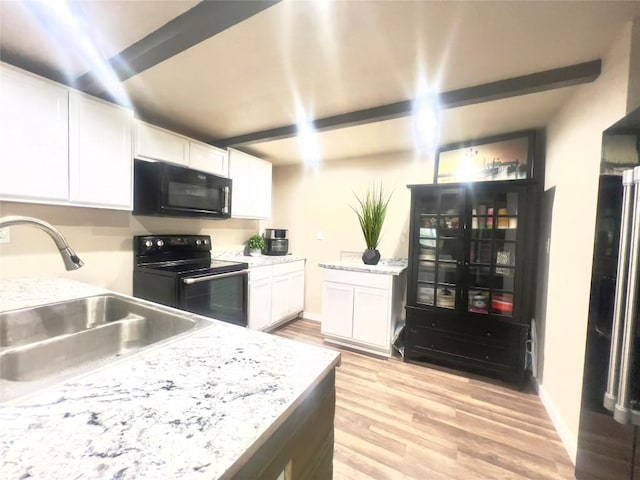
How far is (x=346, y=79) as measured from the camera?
1709 mm

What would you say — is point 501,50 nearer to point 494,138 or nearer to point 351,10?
point 351,10

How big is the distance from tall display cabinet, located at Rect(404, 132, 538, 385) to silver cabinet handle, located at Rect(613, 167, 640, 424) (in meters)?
1.30

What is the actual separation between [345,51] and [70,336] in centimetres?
178

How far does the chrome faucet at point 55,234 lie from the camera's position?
75cm

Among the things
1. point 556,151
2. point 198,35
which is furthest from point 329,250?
point 198,35

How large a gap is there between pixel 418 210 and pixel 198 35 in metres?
2.06

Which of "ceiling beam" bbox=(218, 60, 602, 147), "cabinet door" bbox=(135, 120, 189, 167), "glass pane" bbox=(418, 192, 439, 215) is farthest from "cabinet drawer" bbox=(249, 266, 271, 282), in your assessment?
"glass pane" bbox=(418, 192, 439, 215)

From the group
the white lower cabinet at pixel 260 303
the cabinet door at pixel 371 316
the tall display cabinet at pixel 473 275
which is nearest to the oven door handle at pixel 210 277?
the white lower cabinet at pixel 260 303

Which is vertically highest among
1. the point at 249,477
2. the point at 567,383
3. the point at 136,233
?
the point at 136,233

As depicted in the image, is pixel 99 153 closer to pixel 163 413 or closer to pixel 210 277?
pixel 210 277

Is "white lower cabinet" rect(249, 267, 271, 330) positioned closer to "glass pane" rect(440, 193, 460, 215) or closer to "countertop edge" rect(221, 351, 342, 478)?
"glass pane" rect(440, 193, 460, 215)

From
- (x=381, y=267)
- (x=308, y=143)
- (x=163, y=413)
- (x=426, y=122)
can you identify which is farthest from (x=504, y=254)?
(x=163, y=413)

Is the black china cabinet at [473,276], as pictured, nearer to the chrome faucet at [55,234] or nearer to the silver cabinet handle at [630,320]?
the silver cabinet handle at [630,320]

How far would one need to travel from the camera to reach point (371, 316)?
8.66 feet
